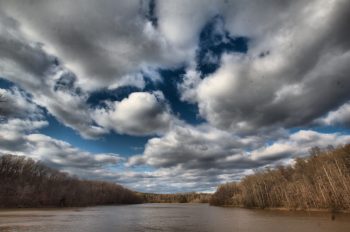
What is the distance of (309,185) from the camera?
3647 inches

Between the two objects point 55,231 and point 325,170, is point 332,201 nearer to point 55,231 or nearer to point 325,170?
point 325,170

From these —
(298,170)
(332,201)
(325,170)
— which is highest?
(298,170)

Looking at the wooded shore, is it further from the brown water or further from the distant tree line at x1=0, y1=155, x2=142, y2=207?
the brown water

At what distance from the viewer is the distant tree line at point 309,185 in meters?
78.0

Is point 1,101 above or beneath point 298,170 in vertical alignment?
beneath

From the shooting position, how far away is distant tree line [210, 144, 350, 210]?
78.0 meters

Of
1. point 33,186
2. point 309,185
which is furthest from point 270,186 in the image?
point 33,186

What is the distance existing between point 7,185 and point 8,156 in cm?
2074

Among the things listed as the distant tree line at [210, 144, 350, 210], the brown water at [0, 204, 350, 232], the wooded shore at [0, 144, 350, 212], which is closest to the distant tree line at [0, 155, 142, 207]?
the wooded shore at [0, 144, 350, 212]

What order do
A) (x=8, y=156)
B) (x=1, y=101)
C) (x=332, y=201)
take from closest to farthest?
(x=1, y=101), (x=332, y=201), (x=8, y=156)

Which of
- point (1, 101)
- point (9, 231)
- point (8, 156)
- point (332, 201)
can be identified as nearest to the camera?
point (1, 101)

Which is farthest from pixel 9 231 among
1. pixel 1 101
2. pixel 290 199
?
pixel 290 199

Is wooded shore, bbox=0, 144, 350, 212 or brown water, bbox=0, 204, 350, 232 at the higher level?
wooded shore, bbox=0, 144, 350, 212

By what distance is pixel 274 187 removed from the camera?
12219 centimetres
